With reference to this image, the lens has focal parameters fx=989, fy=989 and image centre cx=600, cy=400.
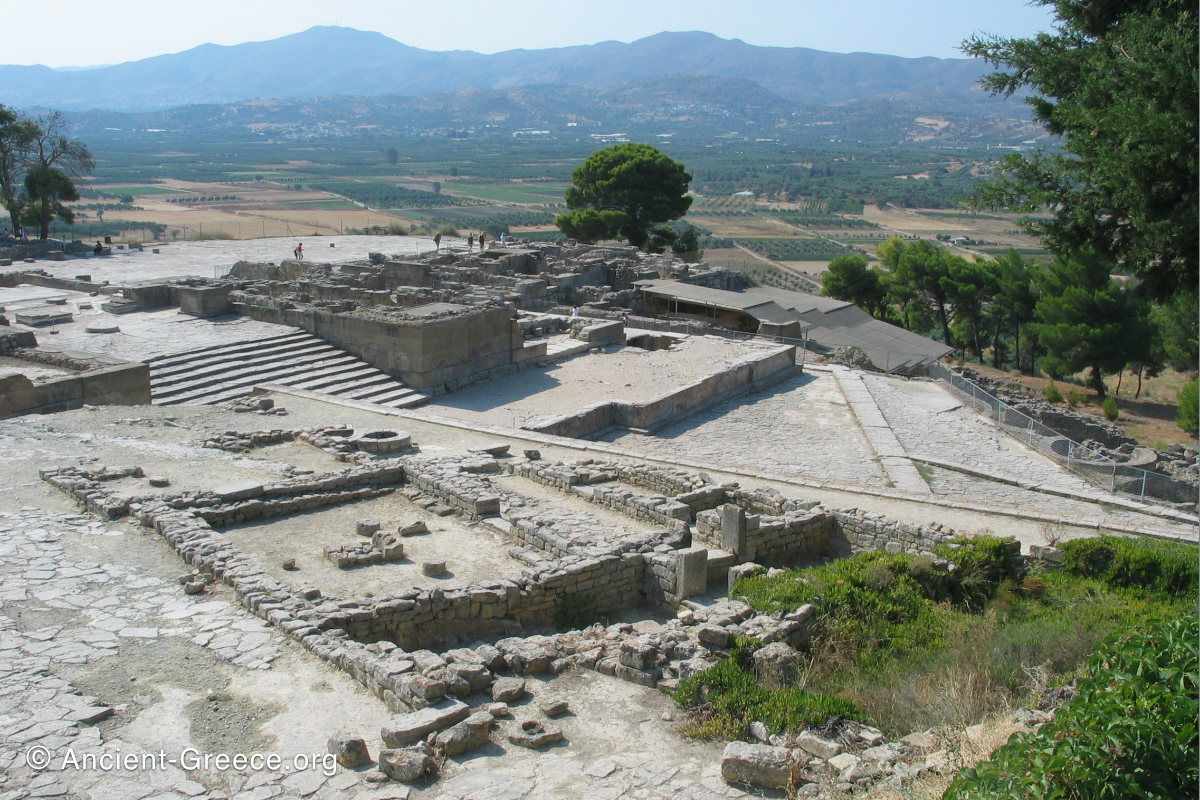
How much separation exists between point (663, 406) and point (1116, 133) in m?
10.8

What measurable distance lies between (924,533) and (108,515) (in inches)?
343

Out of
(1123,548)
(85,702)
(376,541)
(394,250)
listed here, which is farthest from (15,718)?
(394,250)

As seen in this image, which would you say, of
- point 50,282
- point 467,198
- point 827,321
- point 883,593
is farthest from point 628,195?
point 467,198

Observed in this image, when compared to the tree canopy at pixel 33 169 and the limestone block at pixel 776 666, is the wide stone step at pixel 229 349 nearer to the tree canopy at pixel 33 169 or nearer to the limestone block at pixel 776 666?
the limestone block at pixel 776 666

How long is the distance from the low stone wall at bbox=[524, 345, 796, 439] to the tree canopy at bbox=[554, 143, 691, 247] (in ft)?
64.0

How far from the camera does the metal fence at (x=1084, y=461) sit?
14.9 m

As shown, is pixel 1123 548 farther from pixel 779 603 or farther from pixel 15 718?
pixel 15 718

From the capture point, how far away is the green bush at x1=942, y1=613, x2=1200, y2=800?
15.1 feet

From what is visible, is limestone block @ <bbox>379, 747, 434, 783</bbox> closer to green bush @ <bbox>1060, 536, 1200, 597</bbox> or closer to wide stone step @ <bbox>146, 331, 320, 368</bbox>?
green bush @ <bbox>1060, 536, 1200, 597</bbox>

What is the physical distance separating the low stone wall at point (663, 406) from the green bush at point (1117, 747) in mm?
12346

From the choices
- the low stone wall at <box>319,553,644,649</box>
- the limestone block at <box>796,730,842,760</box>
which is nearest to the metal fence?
the low stone wall at <box>319,553,644,649</box>

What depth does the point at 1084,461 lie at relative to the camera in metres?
16.4

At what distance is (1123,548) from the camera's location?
10086mm

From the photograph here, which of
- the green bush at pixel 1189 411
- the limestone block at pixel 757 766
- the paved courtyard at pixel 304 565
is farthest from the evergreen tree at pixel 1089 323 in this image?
the limestone block at pixel 757 766
